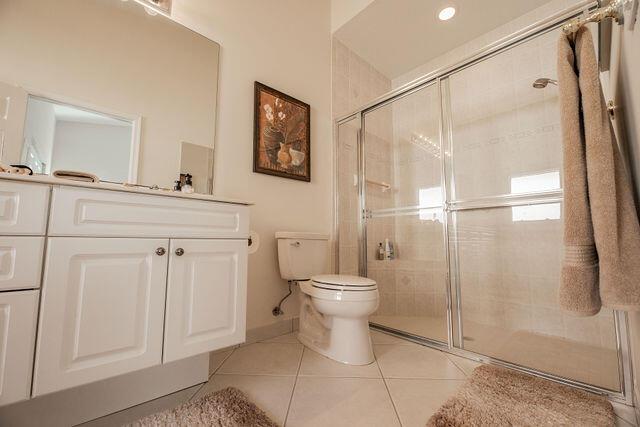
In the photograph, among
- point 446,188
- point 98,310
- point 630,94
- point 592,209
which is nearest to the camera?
point 592,209

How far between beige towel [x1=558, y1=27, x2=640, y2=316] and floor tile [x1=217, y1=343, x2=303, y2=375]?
1166mm

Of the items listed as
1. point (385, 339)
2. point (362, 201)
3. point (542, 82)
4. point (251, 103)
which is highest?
point (542, 82)

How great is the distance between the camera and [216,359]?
55.4 inches

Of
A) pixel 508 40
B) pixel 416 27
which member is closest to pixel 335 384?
pixel 508 40

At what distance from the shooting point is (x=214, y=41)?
159 cm

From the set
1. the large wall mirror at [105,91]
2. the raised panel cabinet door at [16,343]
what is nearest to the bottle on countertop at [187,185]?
the large wall mirror at [105,91]

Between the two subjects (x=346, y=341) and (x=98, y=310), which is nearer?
(x=98, y=310)

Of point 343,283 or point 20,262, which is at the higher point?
point 20,262

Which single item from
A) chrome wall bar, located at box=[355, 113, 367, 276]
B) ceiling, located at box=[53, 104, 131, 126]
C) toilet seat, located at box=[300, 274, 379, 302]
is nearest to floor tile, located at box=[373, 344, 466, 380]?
toilet seat, located at box=[300, 274, 379, 302]

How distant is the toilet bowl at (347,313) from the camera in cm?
135

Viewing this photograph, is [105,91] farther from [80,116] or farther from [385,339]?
[385,339]

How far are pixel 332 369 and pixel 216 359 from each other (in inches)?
24.2

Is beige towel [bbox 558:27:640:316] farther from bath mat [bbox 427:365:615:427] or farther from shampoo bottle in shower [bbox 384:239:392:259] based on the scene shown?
shampoo bottle in shower [bbox 384:239:392:259]

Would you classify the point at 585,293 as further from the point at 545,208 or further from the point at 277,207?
the point at 277,207
